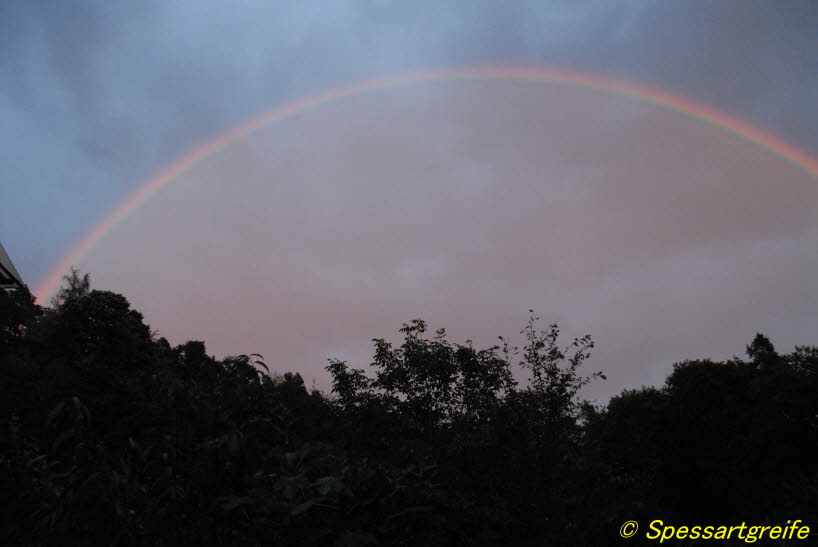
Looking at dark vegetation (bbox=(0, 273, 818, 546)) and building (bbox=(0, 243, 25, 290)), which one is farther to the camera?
building (bbox=(0, 243, 25, 290))

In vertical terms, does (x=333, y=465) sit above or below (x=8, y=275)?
below

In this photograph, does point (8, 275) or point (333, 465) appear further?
point (8, 275)

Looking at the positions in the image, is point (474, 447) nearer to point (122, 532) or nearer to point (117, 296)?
point (122, 532)

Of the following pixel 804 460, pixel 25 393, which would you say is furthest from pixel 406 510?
pixel 804 460

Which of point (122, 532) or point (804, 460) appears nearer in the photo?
point (122, 532)

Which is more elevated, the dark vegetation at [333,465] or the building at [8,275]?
the building at [8,275]

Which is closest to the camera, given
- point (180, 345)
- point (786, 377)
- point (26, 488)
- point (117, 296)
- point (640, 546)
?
point (26, 488)

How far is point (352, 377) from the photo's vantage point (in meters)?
16.7

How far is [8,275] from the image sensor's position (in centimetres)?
4853

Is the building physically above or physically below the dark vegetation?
above

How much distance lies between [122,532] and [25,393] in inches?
340

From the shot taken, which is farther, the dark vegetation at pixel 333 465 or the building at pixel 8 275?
the building at pixel 8 275

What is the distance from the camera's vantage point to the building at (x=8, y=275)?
4772 cm

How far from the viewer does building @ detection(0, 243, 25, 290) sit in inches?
1879
